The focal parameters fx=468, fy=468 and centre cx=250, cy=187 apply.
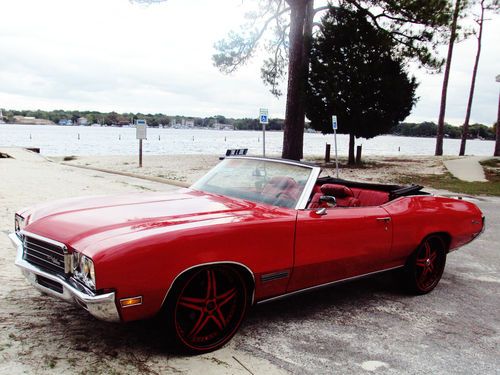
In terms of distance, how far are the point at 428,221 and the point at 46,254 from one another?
3.53 meters

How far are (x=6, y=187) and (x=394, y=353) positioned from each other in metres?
9.40

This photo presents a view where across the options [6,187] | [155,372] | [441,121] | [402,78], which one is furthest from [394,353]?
[441,121]

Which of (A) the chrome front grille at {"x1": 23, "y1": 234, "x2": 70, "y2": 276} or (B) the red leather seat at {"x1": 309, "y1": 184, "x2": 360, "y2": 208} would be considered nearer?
(A) the chrome front grille at {"x1": 23, "y1": 234, "x2": 70, "y2": 276}

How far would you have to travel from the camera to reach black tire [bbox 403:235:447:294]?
4672 mm

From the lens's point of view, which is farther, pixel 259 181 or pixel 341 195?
pixel 341 195

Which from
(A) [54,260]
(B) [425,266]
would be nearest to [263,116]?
(B) [425,266]

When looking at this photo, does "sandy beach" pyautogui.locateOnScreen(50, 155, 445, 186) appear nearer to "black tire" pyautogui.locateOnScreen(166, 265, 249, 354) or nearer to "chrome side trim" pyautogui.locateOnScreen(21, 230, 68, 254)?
"chrome side trim" pyautogui.locateOnScreen(21, 230, 68, 254)

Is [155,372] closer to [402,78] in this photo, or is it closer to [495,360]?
[495,360]

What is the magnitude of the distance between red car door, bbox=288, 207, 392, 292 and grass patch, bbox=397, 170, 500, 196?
11.7 meters

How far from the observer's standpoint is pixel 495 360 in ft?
11.1

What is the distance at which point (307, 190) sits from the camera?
13.1 feet

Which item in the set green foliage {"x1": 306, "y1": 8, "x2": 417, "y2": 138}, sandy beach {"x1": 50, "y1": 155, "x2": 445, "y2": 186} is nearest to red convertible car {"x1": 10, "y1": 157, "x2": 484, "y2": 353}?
sandy beach {"x1": 50, "y1": 155, "x2": 445, "y2": 186}

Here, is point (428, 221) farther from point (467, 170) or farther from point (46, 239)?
point (467, 170)

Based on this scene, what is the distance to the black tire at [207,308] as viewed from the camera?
3008 millimetres
